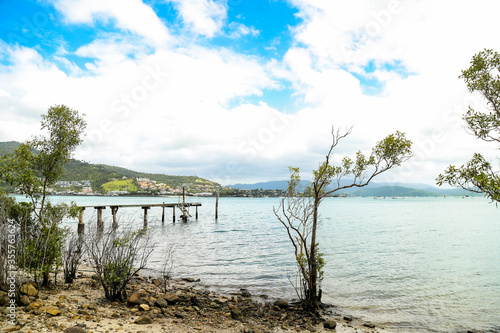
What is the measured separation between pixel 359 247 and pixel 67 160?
24.0m

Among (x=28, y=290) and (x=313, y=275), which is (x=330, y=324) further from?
(x=28, y=290)

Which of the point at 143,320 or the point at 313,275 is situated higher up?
the point at 313,275

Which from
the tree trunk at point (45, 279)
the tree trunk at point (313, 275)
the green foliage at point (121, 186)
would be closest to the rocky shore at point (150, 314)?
the tree trunk at point (45, 279)

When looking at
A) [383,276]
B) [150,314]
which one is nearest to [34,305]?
[150,314]

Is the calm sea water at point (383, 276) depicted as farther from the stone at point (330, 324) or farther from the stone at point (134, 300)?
the stone at point (134, 300)

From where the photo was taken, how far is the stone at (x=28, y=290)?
758 cm

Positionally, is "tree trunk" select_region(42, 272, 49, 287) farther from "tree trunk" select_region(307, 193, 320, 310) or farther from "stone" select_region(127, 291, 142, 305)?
"tree trunk" select_region(307, 193, 320, 310)

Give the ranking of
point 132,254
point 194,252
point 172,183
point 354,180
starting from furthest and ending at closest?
point 172,183
point 194,252
point 354,180
point 132,254

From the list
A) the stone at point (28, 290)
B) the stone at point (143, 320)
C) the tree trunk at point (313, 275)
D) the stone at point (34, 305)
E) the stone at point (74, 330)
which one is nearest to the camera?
the stone at point (74, 330)

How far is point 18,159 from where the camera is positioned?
35.4 feet

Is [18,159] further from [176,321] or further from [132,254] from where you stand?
[176,321]

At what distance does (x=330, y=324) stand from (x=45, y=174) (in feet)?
39.8

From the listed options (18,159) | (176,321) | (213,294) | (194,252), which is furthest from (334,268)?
(18,159)

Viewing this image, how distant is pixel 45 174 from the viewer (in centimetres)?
1149
